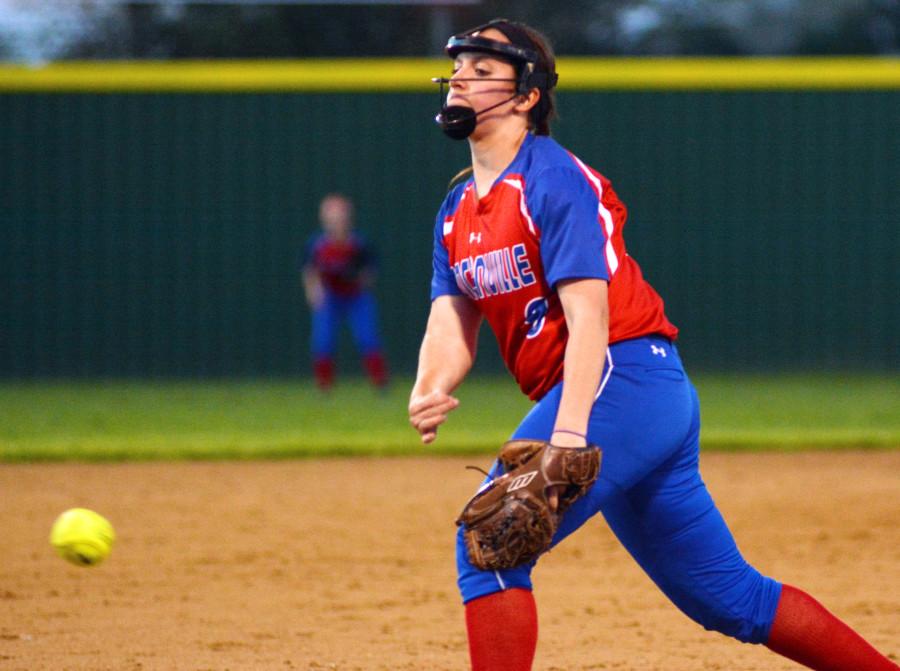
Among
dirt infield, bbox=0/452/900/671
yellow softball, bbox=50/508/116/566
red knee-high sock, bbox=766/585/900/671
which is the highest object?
red knee-high sock, bbox=766/585/900/671

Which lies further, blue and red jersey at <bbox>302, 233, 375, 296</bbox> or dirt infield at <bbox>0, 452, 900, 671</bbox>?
blue and red jersey at <bbox>302, 233, 375, 296</bbox>

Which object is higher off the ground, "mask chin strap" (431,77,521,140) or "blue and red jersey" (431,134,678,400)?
"mask chin strap" (431,77,521,140)

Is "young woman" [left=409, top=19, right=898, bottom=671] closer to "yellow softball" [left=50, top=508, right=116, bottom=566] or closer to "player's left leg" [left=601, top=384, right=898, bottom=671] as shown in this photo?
"player's left leg" [left=601, top=384, right=898, bottom=671]

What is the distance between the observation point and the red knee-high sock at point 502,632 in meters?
3.05

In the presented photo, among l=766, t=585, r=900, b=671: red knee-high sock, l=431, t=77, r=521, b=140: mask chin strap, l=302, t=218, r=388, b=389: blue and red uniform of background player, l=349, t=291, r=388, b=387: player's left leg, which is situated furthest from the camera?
l=302, t=218, r=388, b=389: blue and red uniform of background player

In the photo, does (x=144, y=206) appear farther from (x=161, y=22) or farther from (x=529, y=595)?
(x=529, y=595)

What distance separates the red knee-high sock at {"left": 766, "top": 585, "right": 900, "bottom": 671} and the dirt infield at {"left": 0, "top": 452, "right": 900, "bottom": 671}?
40.2 inches

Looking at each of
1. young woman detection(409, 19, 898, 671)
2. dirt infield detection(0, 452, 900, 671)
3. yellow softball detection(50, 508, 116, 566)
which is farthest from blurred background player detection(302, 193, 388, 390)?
young woman detection(409, 19, 898, 671)

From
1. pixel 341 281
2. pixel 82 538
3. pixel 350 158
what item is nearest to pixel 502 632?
pixel 82 538

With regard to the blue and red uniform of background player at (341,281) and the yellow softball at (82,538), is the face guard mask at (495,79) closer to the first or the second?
the yellow softball at (82,538)

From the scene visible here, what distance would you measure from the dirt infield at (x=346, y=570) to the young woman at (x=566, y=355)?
1148mm

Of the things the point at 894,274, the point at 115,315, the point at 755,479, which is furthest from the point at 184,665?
the point at 894,274

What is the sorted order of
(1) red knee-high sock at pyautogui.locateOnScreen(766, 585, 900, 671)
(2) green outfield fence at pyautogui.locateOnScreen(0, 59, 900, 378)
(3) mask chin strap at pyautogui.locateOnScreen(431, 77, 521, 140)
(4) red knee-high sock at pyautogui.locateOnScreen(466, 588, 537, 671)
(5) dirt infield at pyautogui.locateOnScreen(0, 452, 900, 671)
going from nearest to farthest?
(4) red knee-high sock at pyautogui.locateOnScreen(466, 588, 537, 671) → (3) mask chin strap at pyautogui.locateOnScreen(431, 77, 521, 140) → (1) red knee-high sock at pyautogui.locateOnScreen(766, 585, 900, 671) → (5) dirt infield at pyautogui.locateOnScreen(0, 452, 900, 671) → (2) green outfield fence at pyautogui.locateOnScreen(0, 59, 900, 378)

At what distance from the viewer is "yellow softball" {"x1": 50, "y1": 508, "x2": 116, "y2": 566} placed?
4852 mm
